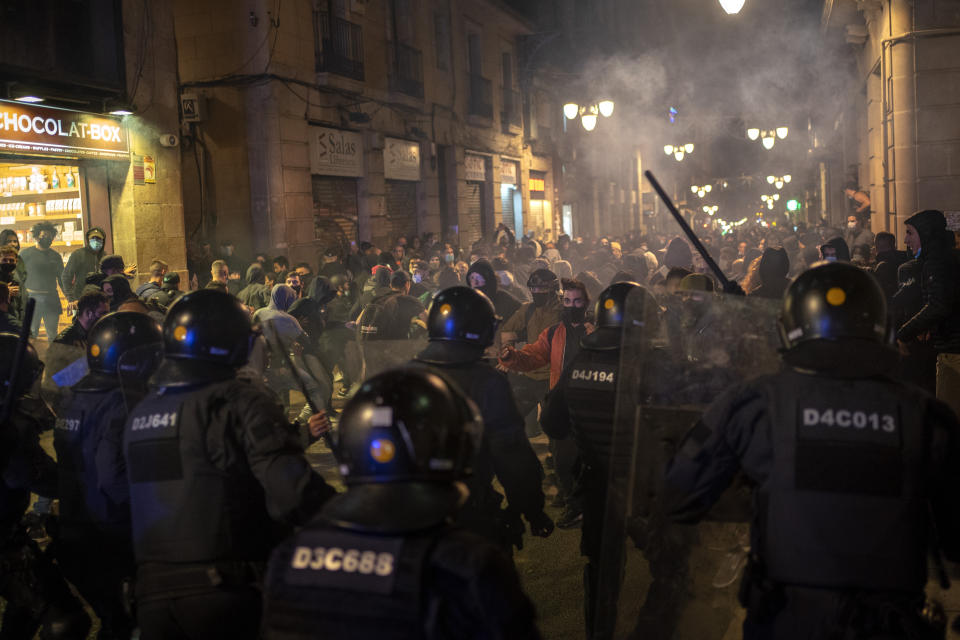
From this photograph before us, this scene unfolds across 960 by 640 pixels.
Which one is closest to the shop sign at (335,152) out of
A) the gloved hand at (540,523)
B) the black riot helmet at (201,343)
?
the gloved hand at (540,523)

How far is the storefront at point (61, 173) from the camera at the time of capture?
35.3 ft

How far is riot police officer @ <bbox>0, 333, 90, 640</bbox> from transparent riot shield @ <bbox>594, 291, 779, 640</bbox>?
228 cm

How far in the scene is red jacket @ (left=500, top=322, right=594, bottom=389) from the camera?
568 centimetres

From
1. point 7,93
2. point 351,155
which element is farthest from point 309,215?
point 7,93

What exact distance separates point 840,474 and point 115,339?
112 inches

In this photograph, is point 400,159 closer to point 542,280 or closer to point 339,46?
point 339,46

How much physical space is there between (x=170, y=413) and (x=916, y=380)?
5.64 meters

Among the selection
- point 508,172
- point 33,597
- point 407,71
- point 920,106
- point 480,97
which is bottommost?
point 33,597

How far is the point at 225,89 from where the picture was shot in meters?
15.0

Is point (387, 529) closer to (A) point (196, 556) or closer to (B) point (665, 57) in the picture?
(A) point (196, 556)

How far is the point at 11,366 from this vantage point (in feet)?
12.8

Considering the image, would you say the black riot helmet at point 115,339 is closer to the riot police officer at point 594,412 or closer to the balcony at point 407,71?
the riot police officer at point 594,412

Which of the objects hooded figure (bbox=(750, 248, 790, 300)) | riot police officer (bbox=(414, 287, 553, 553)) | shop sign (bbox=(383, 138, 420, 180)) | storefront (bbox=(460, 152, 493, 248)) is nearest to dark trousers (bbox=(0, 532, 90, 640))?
riot police officer (bbox=(414, 287, 553, 553))

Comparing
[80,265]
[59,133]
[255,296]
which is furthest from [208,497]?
[59,133]
